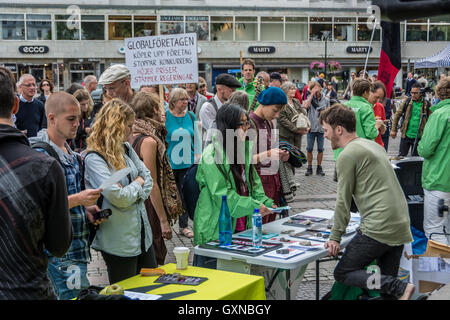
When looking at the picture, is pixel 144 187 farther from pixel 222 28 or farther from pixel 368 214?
pixel 222 28

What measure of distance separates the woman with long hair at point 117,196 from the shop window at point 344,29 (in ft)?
154

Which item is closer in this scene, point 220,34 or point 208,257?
point 208,257

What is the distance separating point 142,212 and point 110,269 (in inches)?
19.0

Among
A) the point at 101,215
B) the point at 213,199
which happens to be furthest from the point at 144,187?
the point at 213,199

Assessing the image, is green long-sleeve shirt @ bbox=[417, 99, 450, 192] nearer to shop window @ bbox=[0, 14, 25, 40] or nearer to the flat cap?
the flat cap

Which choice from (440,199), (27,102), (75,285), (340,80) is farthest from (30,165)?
(340,80)

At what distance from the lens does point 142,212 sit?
4160mm

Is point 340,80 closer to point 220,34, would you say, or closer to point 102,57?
point 220,34

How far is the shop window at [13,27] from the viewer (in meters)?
42.5

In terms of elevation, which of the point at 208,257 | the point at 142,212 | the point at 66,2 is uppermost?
the point at 66,2

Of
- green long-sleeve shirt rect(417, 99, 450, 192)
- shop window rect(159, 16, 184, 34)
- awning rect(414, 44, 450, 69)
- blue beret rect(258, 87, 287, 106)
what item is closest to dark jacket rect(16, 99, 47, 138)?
blue beret rect(258, 87, 287, 106)

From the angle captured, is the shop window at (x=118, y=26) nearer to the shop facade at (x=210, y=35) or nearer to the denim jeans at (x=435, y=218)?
the shop facade at (x=210, y=35)

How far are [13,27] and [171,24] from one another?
12483 mm

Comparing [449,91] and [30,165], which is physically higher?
[449,91]
